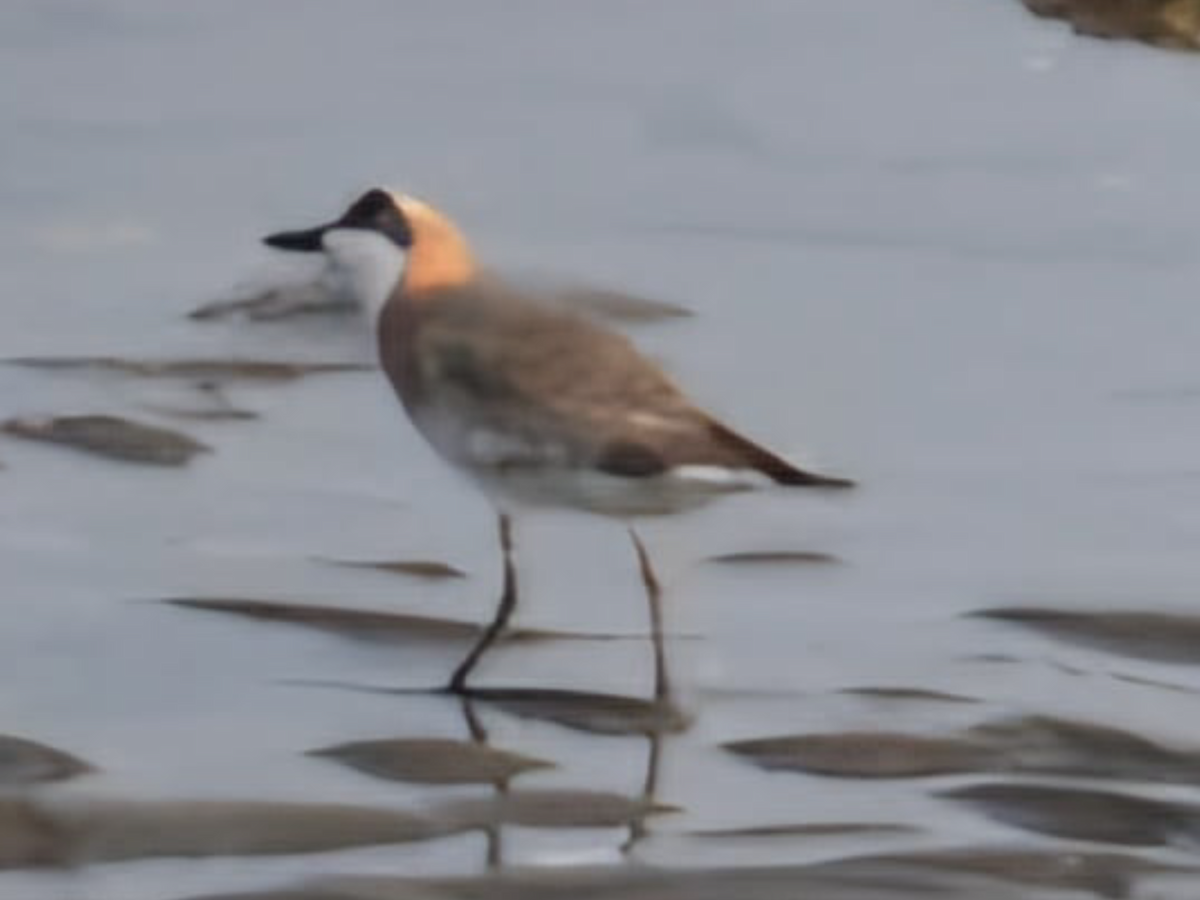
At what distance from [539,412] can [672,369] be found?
2257 mm

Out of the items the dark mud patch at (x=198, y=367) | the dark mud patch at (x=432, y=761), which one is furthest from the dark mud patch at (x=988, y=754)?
the dark mud patch at (x=198, y=367)

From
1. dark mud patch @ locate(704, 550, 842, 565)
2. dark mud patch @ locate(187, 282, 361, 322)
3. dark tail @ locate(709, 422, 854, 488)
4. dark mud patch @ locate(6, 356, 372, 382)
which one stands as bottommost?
dark mud patch @ locate(704, 550, 842, 565)

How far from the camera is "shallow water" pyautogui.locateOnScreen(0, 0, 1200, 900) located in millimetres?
7109

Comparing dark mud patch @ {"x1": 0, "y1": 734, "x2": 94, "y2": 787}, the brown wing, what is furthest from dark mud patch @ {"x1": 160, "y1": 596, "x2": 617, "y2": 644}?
dark mud patch @ {"x1": 0, "y1": 734, "x2": 94, "y2": 787}

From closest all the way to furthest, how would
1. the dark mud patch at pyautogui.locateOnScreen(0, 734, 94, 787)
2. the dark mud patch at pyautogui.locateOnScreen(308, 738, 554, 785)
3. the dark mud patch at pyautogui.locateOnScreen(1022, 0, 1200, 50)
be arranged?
the dark mud patch at pyautogui.locateOnScreen(0, 734, 94, 787) → the dark mud patch at pyautogui.locateOnScreen(308, 738, 554, 785) → the dark mud patch at pyautogui.locateOnScreen(1022, 0, 1200, 50)

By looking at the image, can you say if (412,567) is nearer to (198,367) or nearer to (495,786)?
(495,786)

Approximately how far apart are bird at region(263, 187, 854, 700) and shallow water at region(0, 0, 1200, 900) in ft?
1.04

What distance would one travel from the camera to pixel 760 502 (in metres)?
8.55

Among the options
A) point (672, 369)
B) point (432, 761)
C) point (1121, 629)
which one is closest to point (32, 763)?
point (432, 761)

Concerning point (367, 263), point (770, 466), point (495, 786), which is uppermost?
point (367, 263)

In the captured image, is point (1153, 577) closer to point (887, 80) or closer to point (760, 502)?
point (760, 502)

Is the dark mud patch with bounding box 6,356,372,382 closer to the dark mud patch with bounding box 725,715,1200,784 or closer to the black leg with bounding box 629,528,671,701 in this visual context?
the black leg with bounding box 629,528,671,701

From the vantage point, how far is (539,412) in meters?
7.40

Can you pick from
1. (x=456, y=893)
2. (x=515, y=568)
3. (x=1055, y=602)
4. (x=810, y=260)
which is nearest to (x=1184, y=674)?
(x=1055, y=602)
